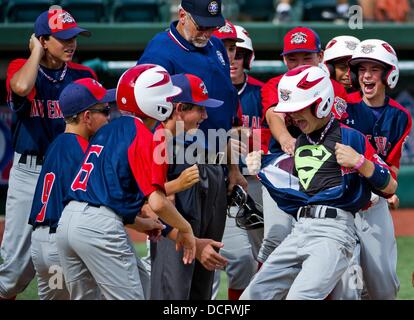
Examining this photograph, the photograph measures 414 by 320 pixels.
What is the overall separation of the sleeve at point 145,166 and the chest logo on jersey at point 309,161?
0.88 m

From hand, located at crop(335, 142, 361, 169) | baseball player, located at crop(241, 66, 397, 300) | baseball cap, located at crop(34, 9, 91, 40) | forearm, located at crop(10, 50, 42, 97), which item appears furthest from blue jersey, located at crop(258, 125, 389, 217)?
baseball cap, located at crop(34, 9, 91, 40)

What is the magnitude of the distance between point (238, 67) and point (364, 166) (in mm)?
2172

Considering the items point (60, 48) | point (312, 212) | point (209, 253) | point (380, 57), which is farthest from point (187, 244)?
point (60, 48)

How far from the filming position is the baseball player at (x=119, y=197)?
15.1 feet

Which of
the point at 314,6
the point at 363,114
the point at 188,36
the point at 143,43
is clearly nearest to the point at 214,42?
the point at 188,36

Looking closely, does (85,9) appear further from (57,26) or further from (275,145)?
Result: (275,145)

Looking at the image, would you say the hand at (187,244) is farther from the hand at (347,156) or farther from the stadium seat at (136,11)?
the stadium seat at (136,11)

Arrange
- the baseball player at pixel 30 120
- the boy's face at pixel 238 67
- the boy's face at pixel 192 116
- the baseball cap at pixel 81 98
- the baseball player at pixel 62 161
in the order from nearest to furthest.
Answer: the boy's face at pixel 192 116 → the baseball player at pixel 62 161 → the baseball cap at pixel 81 98 → the baseball player at pixel 30 120 → the boy's face at pixel 238 67

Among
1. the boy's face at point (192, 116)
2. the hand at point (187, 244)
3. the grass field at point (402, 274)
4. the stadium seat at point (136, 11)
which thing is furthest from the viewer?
the stadium seat at point (136, 11)

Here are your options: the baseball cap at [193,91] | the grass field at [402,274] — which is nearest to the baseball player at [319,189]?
the baseball cap at [193,91]

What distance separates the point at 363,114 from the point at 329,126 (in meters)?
0.94

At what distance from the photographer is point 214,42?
19.0 feet

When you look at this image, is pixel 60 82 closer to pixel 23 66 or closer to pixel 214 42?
pixel 23 66

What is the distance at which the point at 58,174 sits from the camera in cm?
520
